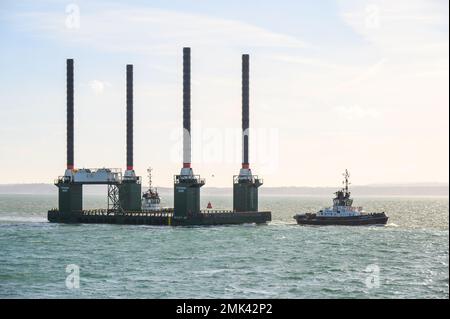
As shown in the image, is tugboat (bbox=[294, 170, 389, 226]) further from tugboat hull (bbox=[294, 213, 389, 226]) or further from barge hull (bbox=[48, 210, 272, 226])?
barge hull (bbox=[48, 210, 272, 226])

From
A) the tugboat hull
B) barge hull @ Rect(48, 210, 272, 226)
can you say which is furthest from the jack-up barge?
the tugboat hull

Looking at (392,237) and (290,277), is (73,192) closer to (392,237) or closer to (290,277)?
(392,237)

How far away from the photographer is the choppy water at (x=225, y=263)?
52719mm

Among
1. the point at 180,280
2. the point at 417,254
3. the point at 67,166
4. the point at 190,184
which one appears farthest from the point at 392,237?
the point at 67,166

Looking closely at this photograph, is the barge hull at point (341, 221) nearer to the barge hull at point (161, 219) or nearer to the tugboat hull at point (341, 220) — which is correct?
the tugboat hull at point (341, 220)

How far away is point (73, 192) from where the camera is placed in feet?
437

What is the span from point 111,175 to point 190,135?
16.1 meters

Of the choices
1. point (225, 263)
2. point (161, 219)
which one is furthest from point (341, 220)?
point (225, 263)

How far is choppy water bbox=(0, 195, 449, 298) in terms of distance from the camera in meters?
52.7

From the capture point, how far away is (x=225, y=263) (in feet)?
225

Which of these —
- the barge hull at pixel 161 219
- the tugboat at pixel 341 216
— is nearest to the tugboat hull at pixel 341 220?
the tugboat at pixel 341 216
